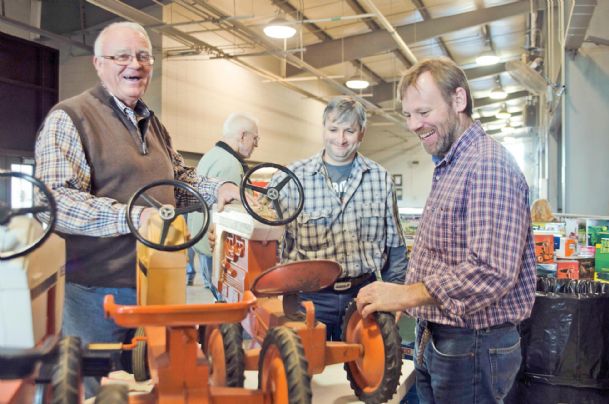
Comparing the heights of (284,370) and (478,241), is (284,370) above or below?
below

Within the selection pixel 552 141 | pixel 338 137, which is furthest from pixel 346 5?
pixel 338 137

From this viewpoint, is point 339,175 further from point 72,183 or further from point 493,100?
point 493,100

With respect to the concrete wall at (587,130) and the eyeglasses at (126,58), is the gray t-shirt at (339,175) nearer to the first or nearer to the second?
the eyeglasses at (126,58)

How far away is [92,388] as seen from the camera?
161cm

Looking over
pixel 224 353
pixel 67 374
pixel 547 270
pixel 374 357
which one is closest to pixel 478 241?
pixel 374 357

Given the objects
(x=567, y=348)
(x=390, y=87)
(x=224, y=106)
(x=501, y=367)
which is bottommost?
(x=567, y=348)

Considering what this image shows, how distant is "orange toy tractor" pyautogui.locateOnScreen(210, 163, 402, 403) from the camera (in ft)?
5.05

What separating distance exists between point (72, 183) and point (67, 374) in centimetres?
64

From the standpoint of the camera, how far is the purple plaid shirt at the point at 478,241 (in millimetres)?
1405

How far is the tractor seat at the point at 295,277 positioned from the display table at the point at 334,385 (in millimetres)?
243

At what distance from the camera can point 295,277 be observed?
158cm

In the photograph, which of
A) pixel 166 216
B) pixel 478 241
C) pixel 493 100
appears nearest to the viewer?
pixel 166 216

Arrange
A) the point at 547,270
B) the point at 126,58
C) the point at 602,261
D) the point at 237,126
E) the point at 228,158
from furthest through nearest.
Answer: the point at 237,126 < the point at 228,158 < the point at 602,261 < the point at 547,270 < the point at 126,58

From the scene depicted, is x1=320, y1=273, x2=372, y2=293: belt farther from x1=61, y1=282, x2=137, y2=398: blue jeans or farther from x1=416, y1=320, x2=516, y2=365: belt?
x1=61, y1=282, x2=137, y2=398: blue jeans
